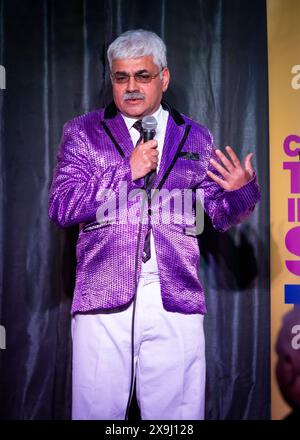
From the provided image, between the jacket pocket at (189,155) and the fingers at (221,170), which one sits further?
the jacket pocket at (189,155)

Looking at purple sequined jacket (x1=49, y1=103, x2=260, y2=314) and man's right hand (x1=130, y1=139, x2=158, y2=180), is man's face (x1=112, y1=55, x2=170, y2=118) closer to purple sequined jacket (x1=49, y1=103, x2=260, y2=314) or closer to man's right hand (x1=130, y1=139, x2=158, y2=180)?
purple sequined jacket (x1=49, y1=103, x2=260, y2=314)

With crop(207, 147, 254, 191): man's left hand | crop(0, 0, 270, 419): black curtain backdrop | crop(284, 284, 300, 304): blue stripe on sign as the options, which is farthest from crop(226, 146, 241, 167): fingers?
crop(284, 284, 300, 304): blue stripe on sign

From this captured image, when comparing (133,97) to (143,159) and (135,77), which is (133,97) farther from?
(143,159)

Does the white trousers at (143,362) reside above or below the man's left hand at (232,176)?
below

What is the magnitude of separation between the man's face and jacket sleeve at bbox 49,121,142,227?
0.61 ft

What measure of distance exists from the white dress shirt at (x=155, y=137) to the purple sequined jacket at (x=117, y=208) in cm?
3

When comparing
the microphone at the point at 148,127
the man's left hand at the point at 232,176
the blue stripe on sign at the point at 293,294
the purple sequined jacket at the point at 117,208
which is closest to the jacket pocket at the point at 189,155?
the purple sequined jacket at the point at 117,208

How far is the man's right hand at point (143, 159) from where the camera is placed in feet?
5.24

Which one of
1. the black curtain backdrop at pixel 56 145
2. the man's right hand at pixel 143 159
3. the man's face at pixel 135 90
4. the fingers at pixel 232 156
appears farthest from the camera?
the black curtain backdrop at pixel 56 145

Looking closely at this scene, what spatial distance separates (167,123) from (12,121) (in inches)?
36.8

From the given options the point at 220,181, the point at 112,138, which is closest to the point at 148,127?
the point at 112,138

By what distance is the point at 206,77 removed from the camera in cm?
253

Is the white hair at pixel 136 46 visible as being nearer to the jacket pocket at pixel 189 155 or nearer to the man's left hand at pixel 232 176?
the jacket pocket at pixel 189 155

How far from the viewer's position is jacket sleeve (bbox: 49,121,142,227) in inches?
63.9
